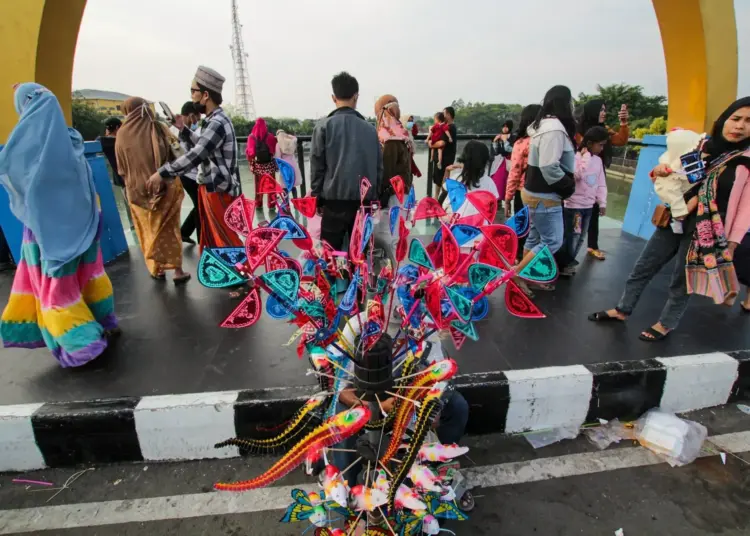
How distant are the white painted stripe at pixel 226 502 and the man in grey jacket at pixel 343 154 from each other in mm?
1759

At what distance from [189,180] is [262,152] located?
4.03ft

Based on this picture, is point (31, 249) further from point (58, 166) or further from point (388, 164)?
point (388, 164)

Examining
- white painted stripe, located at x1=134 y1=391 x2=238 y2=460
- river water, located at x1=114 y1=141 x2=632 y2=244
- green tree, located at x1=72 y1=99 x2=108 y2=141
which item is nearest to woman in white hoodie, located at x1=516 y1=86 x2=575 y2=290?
white painted stripe, located at x1=134 y1=391 x2=238 y2=460

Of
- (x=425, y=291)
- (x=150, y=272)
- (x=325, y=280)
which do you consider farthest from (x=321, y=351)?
(x=150, y=272)

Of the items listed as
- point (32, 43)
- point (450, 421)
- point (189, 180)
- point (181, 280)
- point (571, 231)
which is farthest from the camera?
point (189, 180)

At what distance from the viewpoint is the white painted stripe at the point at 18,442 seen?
2004 mm

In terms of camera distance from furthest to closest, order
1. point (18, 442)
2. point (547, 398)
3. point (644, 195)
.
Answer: point (644, 195) → point (547, 398) → point (18, 442)

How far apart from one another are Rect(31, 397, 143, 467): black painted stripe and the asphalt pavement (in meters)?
0.06

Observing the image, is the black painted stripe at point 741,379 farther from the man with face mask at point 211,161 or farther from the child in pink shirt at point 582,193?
the man with face mask at point 211,161

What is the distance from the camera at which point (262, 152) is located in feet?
17.7

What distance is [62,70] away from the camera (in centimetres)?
386

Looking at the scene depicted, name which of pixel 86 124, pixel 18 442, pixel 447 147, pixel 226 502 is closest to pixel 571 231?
pixel 447 147

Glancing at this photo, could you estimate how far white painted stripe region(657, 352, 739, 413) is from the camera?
7.77 ft

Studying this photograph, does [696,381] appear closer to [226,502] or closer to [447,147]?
[226,502]
